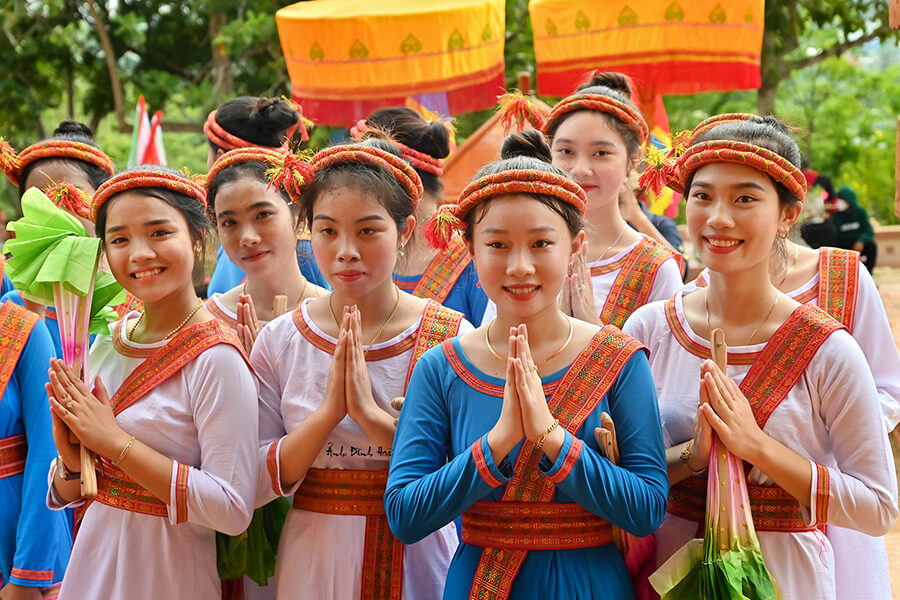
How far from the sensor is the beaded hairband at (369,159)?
9.29ft

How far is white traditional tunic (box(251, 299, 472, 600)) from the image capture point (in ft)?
8.77

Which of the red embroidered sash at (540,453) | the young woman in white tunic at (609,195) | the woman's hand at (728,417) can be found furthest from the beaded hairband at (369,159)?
the woman's hand at (728,417)

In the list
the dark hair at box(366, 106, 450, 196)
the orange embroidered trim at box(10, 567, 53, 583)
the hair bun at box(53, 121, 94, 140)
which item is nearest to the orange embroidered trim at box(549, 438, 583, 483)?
the dark hair at box(366, 106, 450, 196)

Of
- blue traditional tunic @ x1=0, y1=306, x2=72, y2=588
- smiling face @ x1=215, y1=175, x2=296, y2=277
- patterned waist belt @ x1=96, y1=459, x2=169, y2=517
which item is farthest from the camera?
smiling face @ x1=215, y1=175, x2=296, y2=277

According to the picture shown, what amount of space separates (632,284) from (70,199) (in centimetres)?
202

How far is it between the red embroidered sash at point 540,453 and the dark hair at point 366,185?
74 cm

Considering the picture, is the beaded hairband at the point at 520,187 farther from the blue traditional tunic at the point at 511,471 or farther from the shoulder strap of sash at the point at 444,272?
the shoulder strap of sash at the point at 444,272

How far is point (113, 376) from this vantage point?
9.21 feet

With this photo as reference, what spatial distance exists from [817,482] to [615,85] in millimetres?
2244

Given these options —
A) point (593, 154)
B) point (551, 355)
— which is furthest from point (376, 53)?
point (551, 355)

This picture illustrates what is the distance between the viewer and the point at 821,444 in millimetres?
2461

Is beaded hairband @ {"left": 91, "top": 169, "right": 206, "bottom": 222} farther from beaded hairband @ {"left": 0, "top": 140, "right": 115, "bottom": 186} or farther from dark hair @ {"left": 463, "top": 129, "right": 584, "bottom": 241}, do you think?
beaded hairband @ {"left": 0, "top": 140, "right": 115, "bottom": 186}

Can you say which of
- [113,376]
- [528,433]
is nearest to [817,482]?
[528,433]

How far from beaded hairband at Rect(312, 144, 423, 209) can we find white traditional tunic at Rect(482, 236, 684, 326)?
2.29 feet
